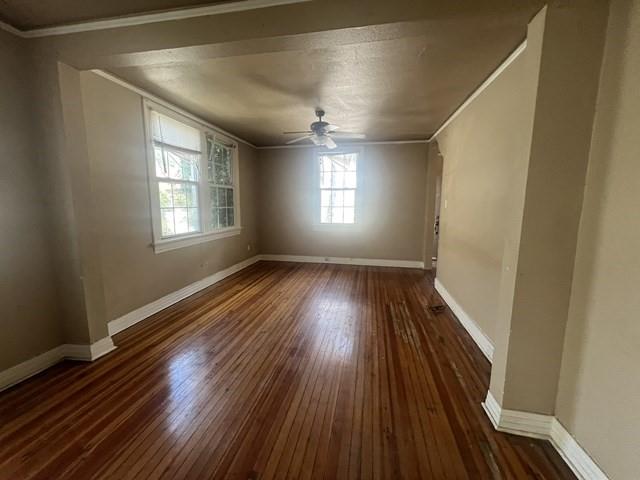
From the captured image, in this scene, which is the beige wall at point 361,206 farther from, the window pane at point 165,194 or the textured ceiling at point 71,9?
the textured ceiling at point 71,9

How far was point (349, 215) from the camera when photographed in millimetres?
5824

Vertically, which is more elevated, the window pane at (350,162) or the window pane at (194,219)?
the window pane at (350,162)

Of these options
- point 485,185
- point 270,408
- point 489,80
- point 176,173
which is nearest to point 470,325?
point 485,185

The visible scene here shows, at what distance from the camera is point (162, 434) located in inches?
62.4

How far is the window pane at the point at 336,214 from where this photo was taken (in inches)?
230

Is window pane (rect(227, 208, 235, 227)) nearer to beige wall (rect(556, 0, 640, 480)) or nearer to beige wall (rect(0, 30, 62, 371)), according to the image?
beige wall (rect(0, 30, 62, 371))

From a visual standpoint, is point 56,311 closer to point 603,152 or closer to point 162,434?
point 162,434

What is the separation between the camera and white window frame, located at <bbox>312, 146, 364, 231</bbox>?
5586 millimetres

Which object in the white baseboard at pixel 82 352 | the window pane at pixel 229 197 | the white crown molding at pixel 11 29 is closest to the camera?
the white crown molding at pixel 11 29

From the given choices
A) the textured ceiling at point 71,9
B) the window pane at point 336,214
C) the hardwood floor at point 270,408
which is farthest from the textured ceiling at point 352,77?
the hardwood floor at point 270,408

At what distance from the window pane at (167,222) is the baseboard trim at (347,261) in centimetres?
286

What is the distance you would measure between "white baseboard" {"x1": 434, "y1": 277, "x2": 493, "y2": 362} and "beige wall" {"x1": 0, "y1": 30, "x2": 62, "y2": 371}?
3696 mm

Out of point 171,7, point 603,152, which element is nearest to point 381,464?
point 603,152

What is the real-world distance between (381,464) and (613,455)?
102 cm
